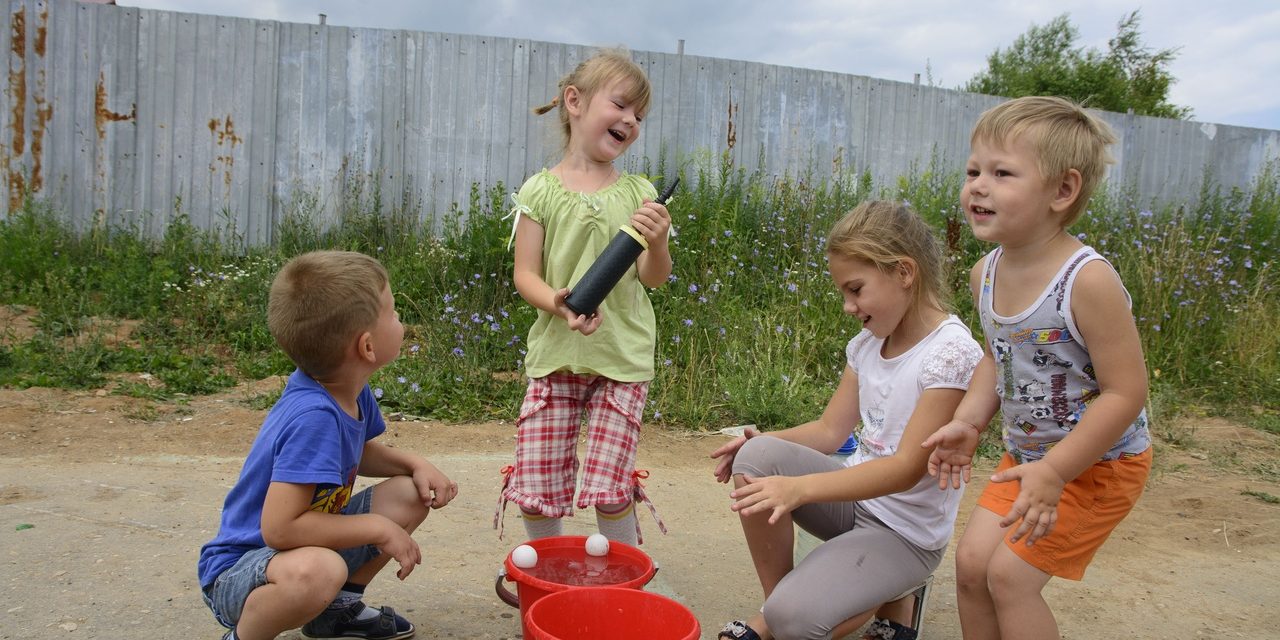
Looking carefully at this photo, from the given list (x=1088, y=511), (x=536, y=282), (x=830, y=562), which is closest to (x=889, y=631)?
(x=830, y=562)

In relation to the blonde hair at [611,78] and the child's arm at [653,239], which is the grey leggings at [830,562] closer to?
the child's arm at [653,239]

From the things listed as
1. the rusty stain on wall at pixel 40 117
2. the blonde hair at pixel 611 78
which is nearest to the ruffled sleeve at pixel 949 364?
the blonde hair at pixel 611 78

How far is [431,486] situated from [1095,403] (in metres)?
1.57

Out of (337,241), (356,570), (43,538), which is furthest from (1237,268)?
(43,538)

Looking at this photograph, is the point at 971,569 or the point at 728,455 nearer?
the point at 971,569

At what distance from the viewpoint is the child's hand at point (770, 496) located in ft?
6.95

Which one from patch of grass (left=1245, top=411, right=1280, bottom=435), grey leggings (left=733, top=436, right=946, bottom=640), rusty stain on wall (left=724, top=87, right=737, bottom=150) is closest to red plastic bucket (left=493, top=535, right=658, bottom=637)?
grey leggings (left=733, top=436, right=946, bottom=640)

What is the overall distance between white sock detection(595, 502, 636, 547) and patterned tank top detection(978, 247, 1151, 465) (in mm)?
1084

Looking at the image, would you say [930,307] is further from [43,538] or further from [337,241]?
[337,241]

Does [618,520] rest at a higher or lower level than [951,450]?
lower

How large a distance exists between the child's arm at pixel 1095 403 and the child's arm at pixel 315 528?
131cm

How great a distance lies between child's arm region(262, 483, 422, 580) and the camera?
2.02 m

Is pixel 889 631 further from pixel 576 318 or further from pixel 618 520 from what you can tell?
pixel 576 318

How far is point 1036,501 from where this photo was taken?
75.4 inches
